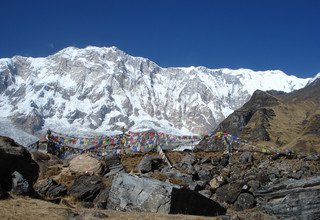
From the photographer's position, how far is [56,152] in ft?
177

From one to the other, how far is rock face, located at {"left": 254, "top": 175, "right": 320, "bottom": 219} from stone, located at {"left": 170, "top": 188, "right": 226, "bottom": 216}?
9.03 feet

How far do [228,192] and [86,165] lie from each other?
1192 centimetres

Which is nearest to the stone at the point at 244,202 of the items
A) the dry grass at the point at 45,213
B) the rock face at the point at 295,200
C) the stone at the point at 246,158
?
the rock face at the point at 295,200

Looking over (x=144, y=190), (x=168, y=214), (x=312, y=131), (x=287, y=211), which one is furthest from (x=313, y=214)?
(x=312, y=131)

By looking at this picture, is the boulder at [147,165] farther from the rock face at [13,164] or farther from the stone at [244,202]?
the rock face at [13,164]

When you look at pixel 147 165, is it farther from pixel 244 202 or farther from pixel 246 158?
pixel 246 158

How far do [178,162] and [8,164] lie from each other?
22.8m

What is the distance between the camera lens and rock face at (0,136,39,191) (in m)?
21.8

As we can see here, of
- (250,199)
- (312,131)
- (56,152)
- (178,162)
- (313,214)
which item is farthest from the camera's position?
(312,131)

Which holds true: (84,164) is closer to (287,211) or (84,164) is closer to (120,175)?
(120,175)

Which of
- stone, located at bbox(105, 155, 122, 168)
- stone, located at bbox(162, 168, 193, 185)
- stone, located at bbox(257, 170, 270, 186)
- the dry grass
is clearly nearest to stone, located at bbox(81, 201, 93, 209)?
the dry grass

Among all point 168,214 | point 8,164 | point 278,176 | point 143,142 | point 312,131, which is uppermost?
point 312,131

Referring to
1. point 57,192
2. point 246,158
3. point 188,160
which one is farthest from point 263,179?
point 57,192

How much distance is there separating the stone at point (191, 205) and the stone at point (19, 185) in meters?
6.84
